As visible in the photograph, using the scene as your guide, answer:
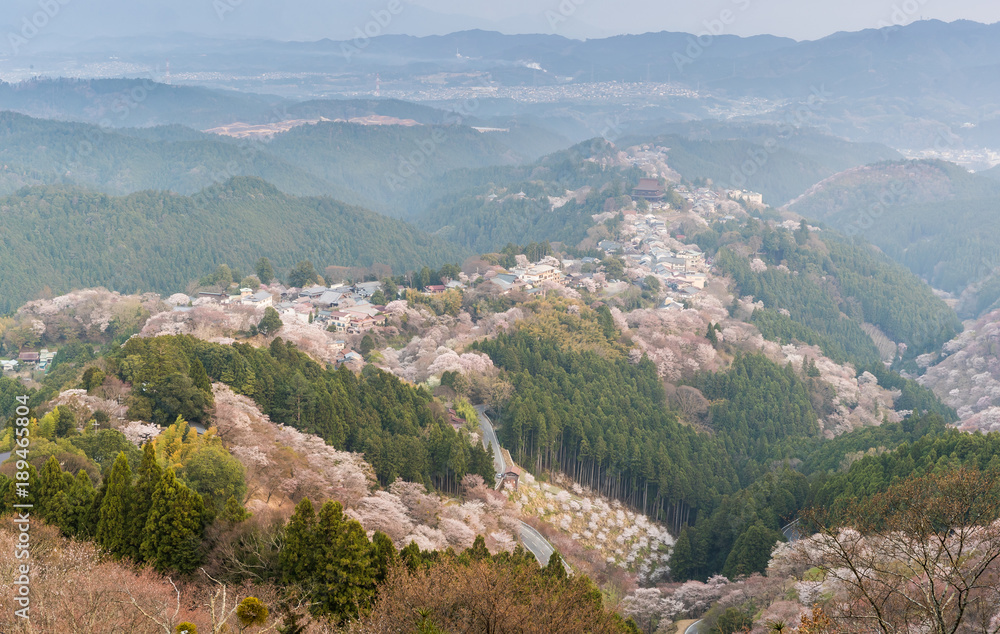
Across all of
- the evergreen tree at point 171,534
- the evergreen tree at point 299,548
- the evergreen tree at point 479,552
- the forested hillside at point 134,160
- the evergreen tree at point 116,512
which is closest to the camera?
the evergreen tree at point 299,548

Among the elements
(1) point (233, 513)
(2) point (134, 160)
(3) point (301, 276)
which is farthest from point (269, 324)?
(2) point (134, 160)

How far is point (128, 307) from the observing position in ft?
195

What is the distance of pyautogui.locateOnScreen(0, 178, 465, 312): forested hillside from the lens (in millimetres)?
98312

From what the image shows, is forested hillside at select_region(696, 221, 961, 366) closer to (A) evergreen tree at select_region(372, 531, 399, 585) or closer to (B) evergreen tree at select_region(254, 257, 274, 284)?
(B) evergreen tree at select_region(254, 257, 274, 284)

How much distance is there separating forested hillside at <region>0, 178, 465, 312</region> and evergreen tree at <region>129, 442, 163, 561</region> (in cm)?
8354

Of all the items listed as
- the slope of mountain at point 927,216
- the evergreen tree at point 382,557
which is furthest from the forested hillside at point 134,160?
the evergreen tree at point 382,557

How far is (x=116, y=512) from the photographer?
68.3 feet

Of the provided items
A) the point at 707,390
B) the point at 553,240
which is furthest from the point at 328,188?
the point at 707,390

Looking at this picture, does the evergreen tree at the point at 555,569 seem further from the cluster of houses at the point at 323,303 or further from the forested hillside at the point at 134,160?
the forested hillside at the point at 134,160

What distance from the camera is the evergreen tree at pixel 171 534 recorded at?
20.3m

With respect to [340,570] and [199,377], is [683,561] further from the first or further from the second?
[199,377]

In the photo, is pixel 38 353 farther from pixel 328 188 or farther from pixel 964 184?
pixel 964 184

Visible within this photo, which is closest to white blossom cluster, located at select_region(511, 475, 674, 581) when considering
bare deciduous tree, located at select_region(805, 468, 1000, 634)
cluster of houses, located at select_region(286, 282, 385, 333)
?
bare deciduous tree, located at select_region(805, 468, 1000, 634)

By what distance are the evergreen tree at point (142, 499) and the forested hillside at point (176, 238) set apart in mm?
83544
